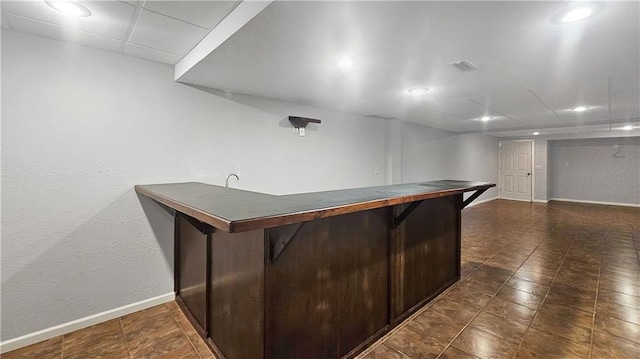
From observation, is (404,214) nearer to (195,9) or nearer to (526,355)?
(526,355)

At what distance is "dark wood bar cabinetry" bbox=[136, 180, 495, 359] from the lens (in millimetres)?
1454

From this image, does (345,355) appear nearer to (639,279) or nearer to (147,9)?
(147,9)

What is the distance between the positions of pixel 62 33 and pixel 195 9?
1148mm

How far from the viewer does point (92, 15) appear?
1817mm

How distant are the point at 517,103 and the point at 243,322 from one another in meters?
4.32

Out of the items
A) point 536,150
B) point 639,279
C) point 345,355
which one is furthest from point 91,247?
point 536,150

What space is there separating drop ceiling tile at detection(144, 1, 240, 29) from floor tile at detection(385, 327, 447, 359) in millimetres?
2515

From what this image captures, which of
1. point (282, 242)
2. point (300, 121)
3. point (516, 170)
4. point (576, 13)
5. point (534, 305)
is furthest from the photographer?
point (516, 170)

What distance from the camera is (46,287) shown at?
215 cm

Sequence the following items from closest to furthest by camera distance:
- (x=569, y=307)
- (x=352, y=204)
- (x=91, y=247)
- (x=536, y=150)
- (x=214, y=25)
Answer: (x=352, y=204), (x=214, y=25), (x=91, y=247), (x=569, y=307), (x=536, y=150)

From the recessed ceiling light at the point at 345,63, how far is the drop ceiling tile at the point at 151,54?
143 centimetres

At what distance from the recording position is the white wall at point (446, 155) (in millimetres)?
5871

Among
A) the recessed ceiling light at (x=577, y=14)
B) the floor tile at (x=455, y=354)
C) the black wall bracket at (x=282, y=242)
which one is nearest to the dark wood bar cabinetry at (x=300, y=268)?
the black wall bracket at (x=282, y=242)

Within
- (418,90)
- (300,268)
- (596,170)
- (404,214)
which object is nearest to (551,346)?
(404,214)
